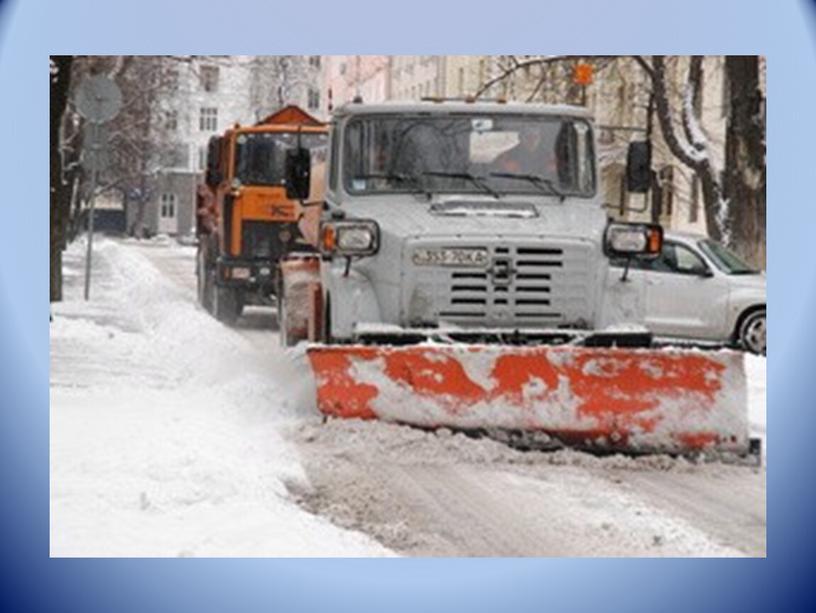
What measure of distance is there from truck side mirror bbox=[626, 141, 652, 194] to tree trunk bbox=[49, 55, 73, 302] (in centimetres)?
260

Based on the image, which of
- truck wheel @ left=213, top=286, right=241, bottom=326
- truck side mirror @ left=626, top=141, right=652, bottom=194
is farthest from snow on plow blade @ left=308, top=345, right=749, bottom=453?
truck wheel @ left=213, top=286, right=241, bottom=326

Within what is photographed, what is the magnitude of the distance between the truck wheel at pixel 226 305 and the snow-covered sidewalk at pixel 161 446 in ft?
4.12

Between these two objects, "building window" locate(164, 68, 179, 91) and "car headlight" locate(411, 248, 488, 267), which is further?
"car headlight" locate(411, 248, 488, 267)

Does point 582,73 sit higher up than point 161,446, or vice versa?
point 582,73

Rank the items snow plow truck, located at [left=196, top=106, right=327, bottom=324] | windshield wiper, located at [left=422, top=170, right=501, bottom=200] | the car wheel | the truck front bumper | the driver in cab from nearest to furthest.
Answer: windshield wiper, located at [left=422, top=170, right=501, bottom=200], the driver in cab, the car wheel, snow plow truck, located at [left=196, top=106, right=327, bottom=324], the truck front bumper

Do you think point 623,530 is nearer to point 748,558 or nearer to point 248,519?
point 748,558

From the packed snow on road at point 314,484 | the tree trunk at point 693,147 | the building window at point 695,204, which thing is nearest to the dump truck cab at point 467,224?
the tree trunk at point 693,147

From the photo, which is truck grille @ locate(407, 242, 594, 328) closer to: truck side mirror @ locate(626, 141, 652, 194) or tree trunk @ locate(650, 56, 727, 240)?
truck side mirror @ locate(626, 141, 652, 194)

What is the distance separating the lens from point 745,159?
308 inches

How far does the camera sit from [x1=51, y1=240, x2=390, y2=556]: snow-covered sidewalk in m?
6.08

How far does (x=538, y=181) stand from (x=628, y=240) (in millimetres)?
556

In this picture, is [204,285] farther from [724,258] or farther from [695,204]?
[695,204]

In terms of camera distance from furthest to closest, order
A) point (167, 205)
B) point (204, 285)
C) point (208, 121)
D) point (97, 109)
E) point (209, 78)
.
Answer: point (204, 285) → point (167, 205) → point (208, 121) → point (97, 109) → point (209, 78)

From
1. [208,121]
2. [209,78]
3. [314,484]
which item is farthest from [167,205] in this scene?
[314,484]
